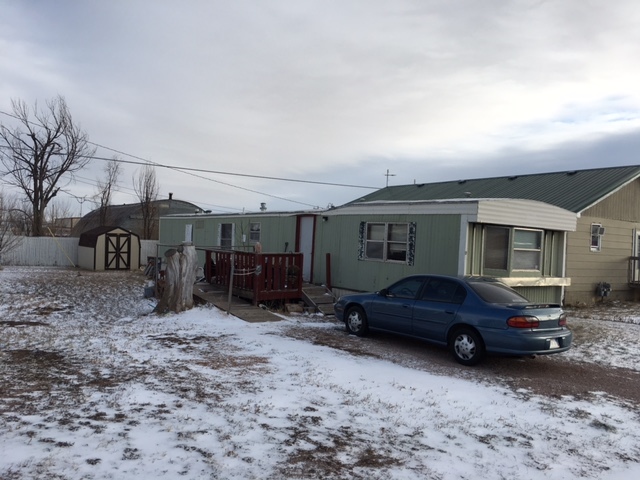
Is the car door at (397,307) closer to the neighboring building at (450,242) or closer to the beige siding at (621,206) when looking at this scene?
the neighboring building at (450,242)

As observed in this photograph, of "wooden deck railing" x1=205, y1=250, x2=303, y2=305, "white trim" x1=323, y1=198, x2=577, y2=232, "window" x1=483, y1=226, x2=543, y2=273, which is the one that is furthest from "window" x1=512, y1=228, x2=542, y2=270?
"wooden deck railing" x1=205, y1=250, x2=303, y2=305

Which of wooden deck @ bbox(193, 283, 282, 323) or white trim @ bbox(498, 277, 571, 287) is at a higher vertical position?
white trim @ bbox(498, 277, 571, 287)

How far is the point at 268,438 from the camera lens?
4590mm

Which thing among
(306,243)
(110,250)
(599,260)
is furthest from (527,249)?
(110,250)

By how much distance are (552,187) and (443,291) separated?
1249cm

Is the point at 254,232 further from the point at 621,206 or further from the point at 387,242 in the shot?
the point at 621,206

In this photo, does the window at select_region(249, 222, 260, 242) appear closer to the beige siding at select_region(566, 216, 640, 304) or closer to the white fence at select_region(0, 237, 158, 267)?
the beige siding at select_region(566, 216, 640, 304)

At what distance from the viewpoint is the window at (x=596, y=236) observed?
58.2 feet

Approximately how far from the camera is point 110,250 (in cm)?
2611

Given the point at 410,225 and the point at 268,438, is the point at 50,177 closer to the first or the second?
the point at 410,225

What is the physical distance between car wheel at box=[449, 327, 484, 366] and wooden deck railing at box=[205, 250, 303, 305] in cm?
578

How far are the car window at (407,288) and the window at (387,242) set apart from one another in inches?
142

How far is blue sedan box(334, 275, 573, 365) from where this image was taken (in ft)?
24.7

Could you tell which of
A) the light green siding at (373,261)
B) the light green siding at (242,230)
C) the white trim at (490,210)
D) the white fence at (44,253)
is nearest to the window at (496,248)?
the white trim at (490,210)
